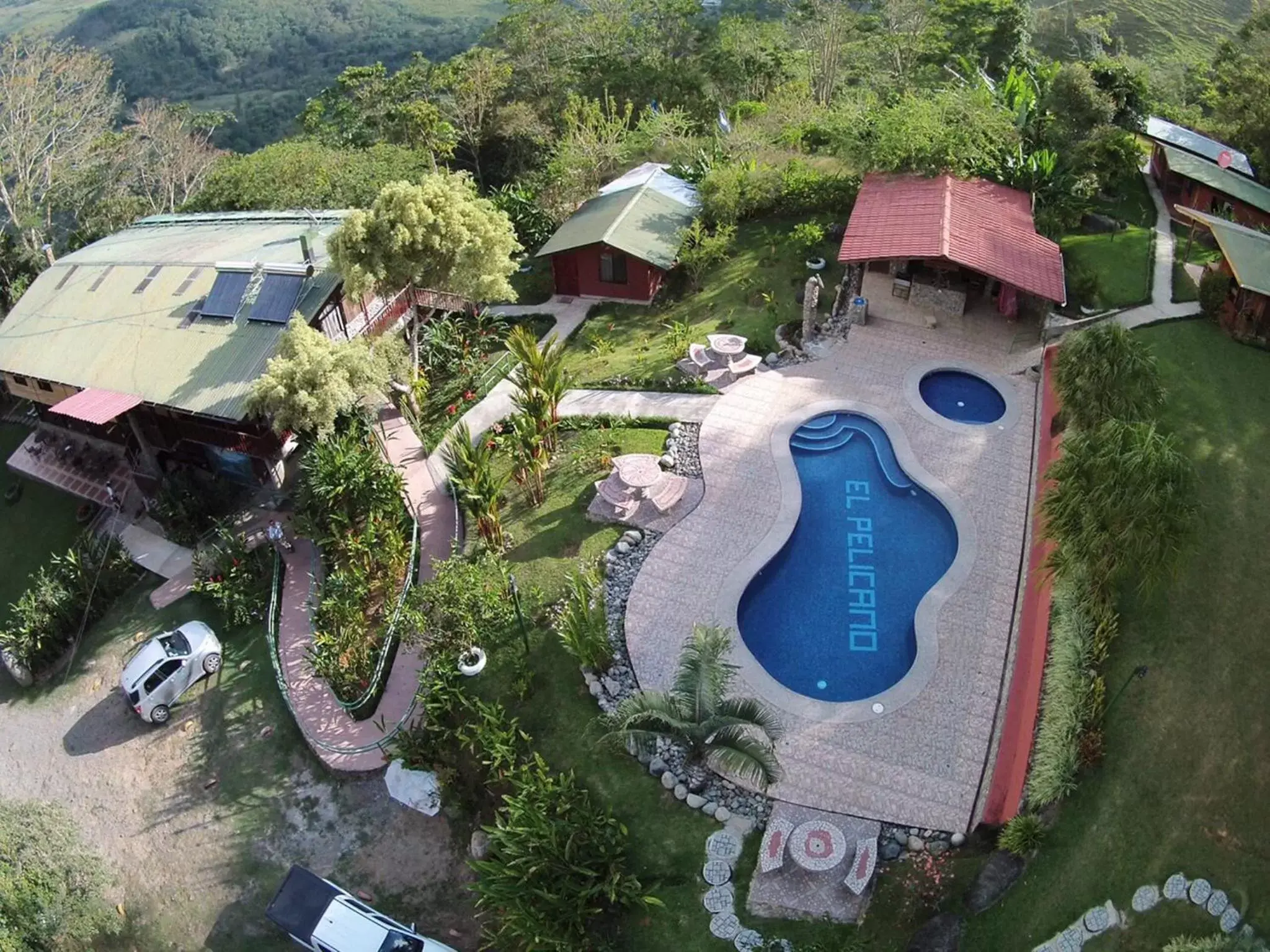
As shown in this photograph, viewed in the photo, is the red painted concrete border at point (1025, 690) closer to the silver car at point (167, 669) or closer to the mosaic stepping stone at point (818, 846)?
the mosaic stepping stone at point (818, 846)

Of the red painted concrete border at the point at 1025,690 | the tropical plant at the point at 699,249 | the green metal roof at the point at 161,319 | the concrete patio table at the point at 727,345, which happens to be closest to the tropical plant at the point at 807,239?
the tropical plant at the point at 699,249

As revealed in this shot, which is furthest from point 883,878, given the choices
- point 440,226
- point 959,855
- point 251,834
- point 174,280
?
point 174,280

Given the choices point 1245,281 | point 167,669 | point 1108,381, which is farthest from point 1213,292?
point 167,669

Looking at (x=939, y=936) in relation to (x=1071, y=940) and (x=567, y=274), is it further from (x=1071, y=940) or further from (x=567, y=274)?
(x=567, y=274)

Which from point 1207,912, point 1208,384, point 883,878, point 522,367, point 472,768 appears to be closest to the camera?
point 1207,912

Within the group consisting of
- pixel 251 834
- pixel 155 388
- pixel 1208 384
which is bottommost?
pixel 251 834

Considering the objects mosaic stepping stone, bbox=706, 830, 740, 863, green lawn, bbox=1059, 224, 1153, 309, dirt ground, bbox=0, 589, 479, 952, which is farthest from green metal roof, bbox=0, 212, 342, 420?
green lawn, bbox=1059, 224, 1153, 309

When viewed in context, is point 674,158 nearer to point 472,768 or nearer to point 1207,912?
point 472,768

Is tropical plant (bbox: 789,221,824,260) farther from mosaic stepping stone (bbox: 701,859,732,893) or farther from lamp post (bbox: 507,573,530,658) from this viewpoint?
mosaic stepping stone (bbox: 701,859,732,893)
